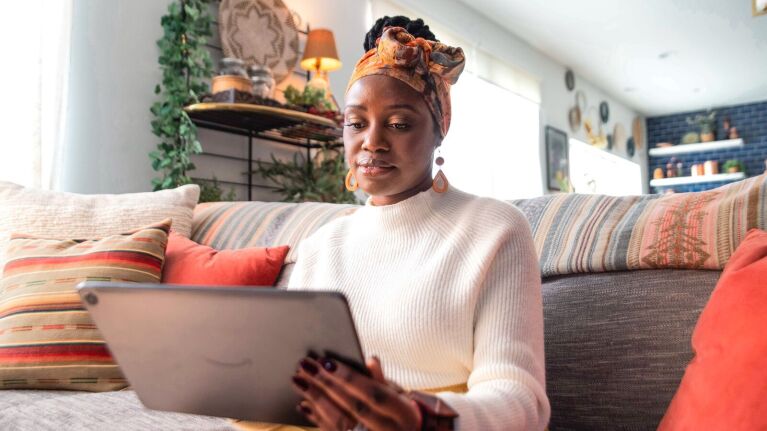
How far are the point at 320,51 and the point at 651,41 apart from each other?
13.4ft

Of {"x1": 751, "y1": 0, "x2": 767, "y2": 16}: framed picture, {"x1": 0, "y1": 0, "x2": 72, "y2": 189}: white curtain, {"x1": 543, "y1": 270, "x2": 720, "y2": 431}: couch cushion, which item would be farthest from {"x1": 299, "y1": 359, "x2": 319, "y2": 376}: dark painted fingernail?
{"x1": 751, "y1": 0, "x2": 767, "y2": 16}: framed picture

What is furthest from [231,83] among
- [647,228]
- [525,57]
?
[525,57]

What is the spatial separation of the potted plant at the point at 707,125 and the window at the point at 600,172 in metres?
0.96

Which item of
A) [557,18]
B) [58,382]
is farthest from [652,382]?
[557,18]

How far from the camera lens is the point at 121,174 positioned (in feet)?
9.38

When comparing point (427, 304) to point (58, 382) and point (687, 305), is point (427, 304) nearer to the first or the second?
point (687, 305)

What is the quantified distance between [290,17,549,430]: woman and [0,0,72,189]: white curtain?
5.73 ft

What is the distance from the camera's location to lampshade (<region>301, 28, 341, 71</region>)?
3.54 m

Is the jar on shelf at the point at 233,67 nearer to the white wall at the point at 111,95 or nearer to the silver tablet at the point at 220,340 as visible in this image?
the white wall at the point at 111,95

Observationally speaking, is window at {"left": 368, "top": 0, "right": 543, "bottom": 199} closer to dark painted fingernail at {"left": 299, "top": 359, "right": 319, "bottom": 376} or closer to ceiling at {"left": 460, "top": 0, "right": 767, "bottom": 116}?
ceiling at {"left": 460, "top": 0, "right": 767, "bottom": 116}

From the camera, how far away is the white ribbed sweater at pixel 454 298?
85 centimetres

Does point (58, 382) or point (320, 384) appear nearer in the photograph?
point (320, 384)

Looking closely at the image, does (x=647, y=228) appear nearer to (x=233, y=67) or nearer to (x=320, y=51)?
(x=233, y=67)

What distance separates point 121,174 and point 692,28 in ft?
17.3
